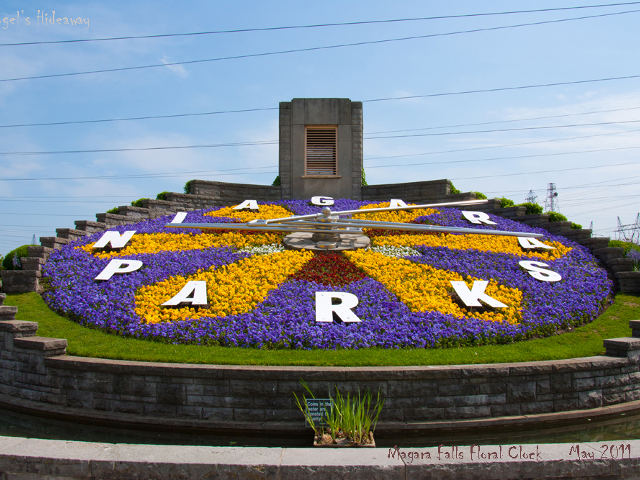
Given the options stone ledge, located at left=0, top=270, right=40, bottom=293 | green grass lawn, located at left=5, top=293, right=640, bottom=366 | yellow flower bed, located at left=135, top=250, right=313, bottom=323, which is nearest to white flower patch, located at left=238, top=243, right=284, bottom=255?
yellow flower bed, located at left=135, top=250, right=313, bottom=323

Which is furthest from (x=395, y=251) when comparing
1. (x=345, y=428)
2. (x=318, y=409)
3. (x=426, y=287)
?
(x=345, y=428)

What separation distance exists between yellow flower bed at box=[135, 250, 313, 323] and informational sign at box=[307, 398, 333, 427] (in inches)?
119

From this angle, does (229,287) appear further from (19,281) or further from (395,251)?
(19,281)

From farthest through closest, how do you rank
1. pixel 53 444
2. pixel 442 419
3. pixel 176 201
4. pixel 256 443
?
pixel 176 201, pixel 442 419, pixel 256 443, pixel 53 444

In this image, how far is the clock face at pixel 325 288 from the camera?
788cm

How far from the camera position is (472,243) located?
12430 mm

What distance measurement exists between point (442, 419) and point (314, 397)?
1.70m

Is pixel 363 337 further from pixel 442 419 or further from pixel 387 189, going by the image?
pixel 387 189

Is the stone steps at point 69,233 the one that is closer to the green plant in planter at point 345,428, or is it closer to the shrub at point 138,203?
the shrub at point 138,203

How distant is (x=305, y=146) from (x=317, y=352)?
11.9m

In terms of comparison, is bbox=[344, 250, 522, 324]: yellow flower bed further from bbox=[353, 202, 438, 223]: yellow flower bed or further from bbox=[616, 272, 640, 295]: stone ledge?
bbox=[616, 272, 640, 295]: stone ledge

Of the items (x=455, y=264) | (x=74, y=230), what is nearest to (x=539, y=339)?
(x=455, y=264)

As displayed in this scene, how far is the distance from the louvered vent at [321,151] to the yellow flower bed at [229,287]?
282 inches

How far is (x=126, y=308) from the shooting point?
8609 mm
